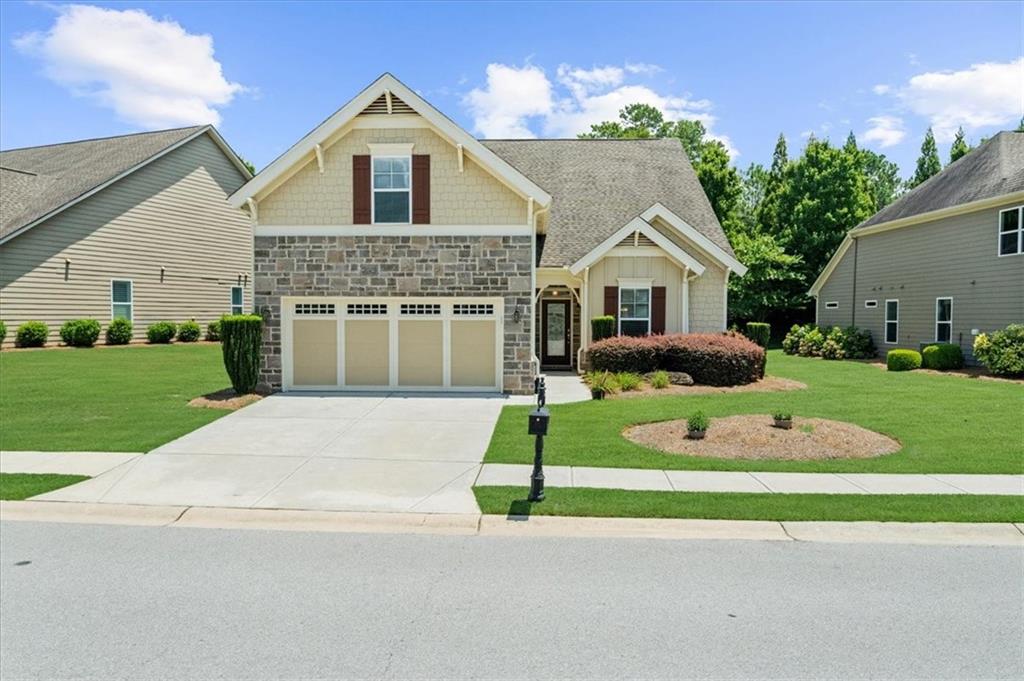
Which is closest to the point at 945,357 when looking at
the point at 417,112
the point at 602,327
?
the point at 602,327

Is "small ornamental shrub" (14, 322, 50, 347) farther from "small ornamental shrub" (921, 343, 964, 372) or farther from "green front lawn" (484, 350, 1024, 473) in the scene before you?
"small ornamental shrub" (921, 343, 964, 372)

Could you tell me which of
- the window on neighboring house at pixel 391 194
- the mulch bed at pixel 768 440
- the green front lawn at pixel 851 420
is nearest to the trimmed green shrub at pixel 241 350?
the window on neighboring house at pixel 391 194

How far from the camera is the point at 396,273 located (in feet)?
49.8

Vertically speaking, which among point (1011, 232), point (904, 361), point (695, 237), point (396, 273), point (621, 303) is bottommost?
point (904, 361)

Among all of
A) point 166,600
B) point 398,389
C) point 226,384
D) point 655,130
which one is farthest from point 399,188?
point 655,130

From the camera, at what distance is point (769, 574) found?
5145mm

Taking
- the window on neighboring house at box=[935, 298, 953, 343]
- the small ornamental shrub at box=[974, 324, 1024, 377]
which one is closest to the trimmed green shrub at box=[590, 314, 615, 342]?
the small ornamental shrub at box=[974, 324, 1024, 377]

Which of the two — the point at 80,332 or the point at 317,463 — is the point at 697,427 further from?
the point at 80,332

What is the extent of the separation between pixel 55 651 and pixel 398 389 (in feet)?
37.6

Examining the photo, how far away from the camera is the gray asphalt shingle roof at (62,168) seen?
22906 mm

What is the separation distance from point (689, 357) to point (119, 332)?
21.1 m

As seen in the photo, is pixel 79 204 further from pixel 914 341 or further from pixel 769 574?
pixel 914 341

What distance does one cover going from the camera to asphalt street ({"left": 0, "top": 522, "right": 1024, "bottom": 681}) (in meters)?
3.82

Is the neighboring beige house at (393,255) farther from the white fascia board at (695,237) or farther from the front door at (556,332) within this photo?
the front door at (556,332)
